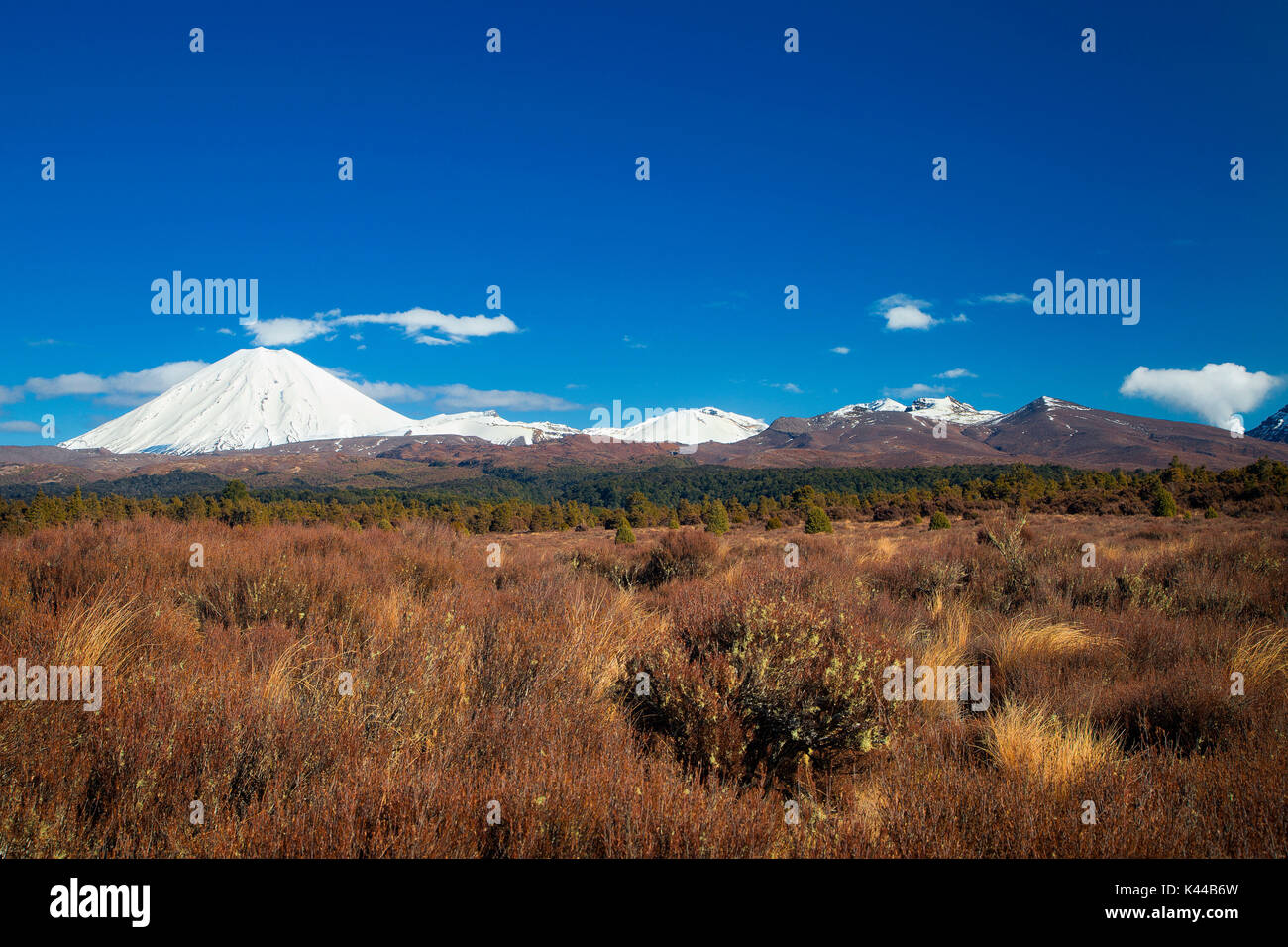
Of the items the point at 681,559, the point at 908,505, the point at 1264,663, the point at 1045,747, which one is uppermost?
the point at 908,505

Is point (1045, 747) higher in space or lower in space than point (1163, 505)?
lower

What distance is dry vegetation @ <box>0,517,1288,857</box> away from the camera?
7.43 ft

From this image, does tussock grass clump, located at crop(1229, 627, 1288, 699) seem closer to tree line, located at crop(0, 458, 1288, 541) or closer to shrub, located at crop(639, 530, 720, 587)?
shrub, located at crop(639, 530, 720, 587)

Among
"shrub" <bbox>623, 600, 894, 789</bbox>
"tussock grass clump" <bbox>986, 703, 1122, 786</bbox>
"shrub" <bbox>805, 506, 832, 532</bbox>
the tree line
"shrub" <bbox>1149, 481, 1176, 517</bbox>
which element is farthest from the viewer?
"shrub" <bbox>805, 506, 832, 532</bbox>

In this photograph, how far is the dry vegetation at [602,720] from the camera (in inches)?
89.2

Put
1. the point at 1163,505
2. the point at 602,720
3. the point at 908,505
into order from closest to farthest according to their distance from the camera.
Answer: the point at 602,720
the point at 1163,505
the point at 908,505

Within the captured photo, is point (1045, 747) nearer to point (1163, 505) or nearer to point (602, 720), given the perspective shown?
point (602, 720)

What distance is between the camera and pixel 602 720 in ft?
11.5

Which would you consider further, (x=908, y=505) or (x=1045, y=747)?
(x=908, y=505)

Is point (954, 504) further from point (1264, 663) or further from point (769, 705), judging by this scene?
point (769, 705)

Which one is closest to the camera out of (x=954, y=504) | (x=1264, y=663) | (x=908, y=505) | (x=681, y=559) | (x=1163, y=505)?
(x=1264, y=663)

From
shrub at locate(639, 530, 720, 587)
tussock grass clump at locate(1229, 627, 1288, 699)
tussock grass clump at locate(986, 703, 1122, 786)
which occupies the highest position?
shrub at locate(639, 530, 720, 587)

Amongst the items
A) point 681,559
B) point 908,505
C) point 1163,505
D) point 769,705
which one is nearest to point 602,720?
point 769,705

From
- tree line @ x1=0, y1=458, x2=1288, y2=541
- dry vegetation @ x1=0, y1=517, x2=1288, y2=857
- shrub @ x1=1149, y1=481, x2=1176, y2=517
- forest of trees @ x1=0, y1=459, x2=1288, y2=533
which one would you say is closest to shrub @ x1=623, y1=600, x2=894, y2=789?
dry vegetation @ x1=0, y1=517, x2=1288, y2=857
